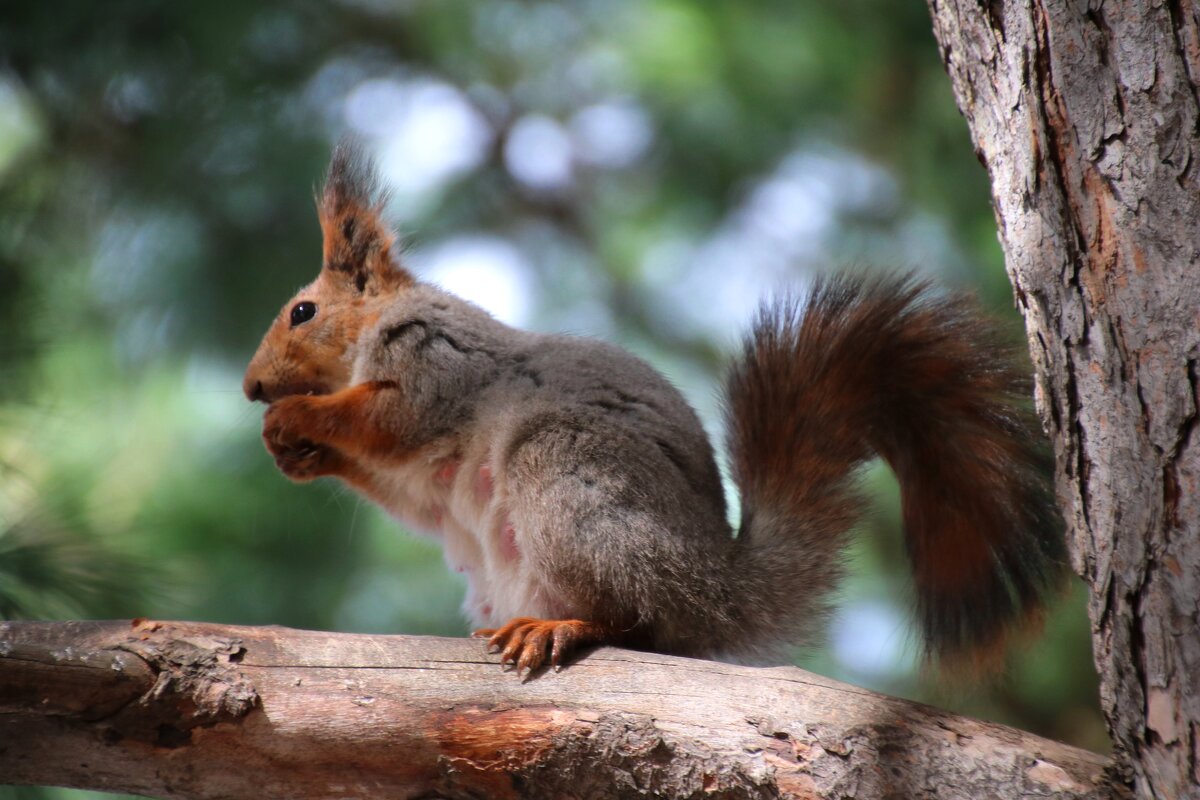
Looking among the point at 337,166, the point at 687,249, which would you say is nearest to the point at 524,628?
the point at 337,166

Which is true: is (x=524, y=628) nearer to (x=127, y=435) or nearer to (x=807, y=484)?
(x=807, y=484)

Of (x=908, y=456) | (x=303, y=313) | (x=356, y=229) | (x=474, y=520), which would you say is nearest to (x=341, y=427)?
(x=474, y=520)

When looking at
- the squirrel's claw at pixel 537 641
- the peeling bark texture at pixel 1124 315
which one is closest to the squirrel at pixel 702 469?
the squirrel's claw at pixel 537 641

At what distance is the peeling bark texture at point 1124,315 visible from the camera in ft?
3.12

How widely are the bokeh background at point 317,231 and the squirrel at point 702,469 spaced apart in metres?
0.10

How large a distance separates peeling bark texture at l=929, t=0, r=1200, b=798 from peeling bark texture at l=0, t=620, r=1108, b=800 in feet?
0.49

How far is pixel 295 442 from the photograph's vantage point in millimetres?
1591

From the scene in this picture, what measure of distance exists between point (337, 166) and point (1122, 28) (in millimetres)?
1295

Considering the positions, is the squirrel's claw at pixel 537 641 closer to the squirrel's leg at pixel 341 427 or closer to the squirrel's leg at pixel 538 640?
the squirrel's leg at pixel 538 640

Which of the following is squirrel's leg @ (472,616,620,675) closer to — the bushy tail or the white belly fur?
the white belly fur

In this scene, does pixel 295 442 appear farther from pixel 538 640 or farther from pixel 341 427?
pixel 538 640

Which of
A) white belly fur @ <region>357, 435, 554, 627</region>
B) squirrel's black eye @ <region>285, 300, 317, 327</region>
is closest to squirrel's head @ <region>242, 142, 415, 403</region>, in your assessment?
squirrel's black eye @ <region>285, 300, 317, 327</region>

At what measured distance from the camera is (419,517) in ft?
5.47

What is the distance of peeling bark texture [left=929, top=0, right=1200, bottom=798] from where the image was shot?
3.12ft
